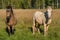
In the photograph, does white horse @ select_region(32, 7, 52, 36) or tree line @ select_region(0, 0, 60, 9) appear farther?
tree line @ select_region(0, 0, 60, 9)

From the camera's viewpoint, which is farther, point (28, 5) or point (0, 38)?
point (28, 5)

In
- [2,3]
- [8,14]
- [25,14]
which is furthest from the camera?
[2,3]

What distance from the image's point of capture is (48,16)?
11.1 meters

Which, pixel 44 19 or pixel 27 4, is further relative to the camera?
pixel 27 4

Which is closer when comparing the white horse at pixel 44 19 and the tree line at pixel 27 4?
the white horse at pixel 44 19

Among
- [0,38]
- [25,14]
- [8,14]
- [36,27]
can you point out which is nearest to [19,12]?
[25,14]

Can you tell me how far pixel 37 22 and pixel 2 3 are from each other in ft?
59.6

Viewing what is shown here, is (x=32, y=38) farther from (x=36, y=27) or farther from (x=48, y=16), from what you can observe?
(x=36, y=27)

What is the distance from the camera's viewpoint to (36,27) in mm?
12727

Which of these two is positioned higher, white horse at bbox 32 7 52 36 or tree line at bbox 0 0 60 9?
white horse at bbox 32 7 52 36

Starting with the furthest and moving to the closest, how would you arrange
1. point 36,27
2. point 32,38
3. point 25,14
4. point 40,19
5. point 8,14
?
point 25,14, point 36,27, point 40,19, point 8,14, point 32,38

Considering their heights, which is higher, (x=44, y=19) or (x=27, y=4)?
(x=44, y=19)

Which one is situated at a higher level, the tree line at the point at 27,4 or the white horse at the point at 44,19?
the white horse at the point at 44,19

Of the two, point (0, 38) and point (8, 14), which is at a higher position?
point (8, 14)
